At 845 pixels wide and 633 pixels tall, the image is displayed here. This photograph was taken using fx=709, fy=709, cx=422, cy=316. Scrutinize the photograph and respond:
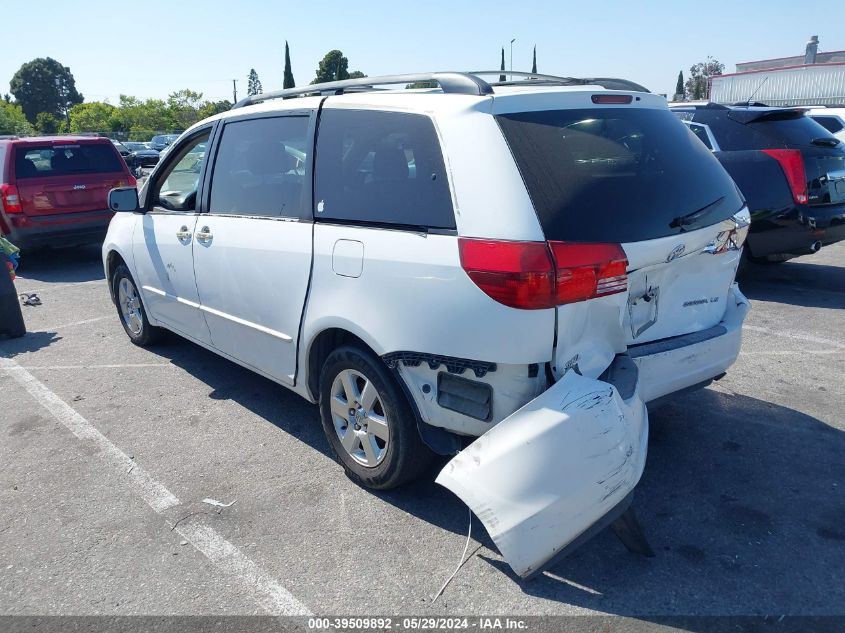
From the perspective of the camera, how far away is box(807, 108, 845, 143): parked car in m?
12.3

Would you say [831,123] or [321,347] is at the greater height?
[831,123]

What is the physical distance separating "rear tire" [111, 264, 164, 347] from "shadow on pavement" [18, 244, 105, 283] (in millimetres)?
3555

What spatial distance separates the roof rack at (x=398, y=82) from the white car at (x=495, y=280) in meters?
0.02

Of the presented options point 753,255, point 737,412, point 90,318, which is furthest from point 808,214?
point 90,318

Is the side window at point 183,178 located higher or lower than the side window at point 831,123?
higher

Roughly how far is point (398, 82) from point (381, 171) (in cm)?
55

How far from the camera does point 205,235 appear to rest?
4.44 metres

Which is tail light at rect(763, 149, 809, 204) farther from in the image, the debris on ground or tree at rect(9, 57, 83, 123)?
tree at rect(9, 57, 83, 123)

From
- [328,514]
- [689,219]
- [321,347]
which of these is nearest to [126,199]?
[321,347]

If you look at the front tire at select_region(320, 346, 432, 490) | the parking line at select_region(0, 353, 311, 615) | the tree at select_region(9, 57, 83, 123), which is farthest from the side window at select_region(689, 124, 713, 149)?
the tree at select_region(9, 57, 83, 123)

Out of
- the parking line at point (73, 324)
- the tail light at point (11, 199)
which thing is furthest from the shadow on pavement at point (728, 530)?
the tail light at point (11, 199)

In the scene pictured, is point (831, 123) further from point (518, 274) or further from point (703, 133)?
point (518, 274)

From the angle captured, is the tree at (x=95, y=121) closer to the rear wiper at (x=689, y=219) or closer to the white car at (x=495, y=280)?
the white car at (x=495, y=280)

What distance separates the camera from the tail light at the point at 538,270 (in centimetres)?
271
